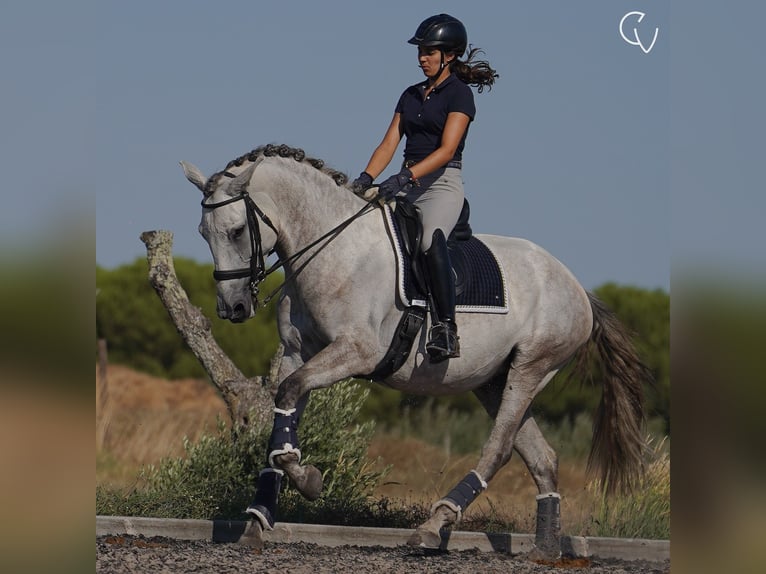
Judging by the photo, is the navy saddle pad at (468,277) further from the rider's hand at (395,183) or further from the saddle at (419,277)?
the rider's hand at (395,183)

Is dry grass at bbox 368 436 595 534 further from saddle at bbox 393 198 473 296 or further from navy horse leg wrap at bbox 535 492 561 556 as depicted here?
saddle at bbox 393 198 473 296

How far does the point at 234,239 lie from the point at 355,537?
2280 mm

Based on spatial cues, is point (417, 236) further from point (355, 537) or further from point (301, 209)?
point (355, 537)

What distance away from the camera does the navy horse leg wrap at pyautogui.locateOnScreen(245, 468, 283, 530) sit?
6729mm

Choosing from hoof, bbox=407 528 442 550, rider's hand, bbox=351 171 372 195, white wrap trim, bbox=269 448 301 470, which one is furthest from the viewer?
rider's hand, bbox=351 171 372 195

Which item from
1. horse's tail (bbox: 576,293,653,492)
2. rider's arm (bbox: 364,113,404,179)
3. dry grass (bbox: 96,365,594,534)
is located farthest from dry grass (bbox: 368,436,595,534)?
rider's arm (bbox: 364,113,404,179)

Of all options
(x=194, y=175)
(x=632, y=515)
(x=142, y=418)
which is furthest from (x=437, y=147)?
(x=142, y=418)

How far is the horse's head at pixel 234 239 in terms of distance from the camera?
6656 millimetres

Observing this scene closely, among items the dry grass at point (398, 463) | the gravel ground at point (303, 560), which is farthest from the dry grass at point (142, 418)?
the gravel ground at point (303, 560)

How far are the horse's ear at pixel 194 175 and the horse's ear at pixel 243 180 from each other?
0.25 m

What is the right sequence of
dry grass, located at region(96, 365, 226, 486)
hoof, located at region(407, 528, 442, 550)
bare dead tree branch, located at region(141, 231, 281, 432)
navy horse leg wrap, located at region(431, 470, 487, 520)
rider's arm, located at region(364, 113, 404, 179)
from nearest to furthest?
hoof, located at region(407, 528, 442, 550) → navy horse leg wrap, located at region(431, 470, 487, 520) → rider's arm, located at region(364, 113, 404, 179) → bare dead tree branch, located at region(141, 231, 281, 432) → dry grass, located at region(96, 365, 226, 486)

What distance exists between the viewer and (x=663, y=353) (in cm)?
2006

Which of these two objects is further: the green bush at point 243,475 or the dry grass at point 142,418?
the dry grass at point 142,418
